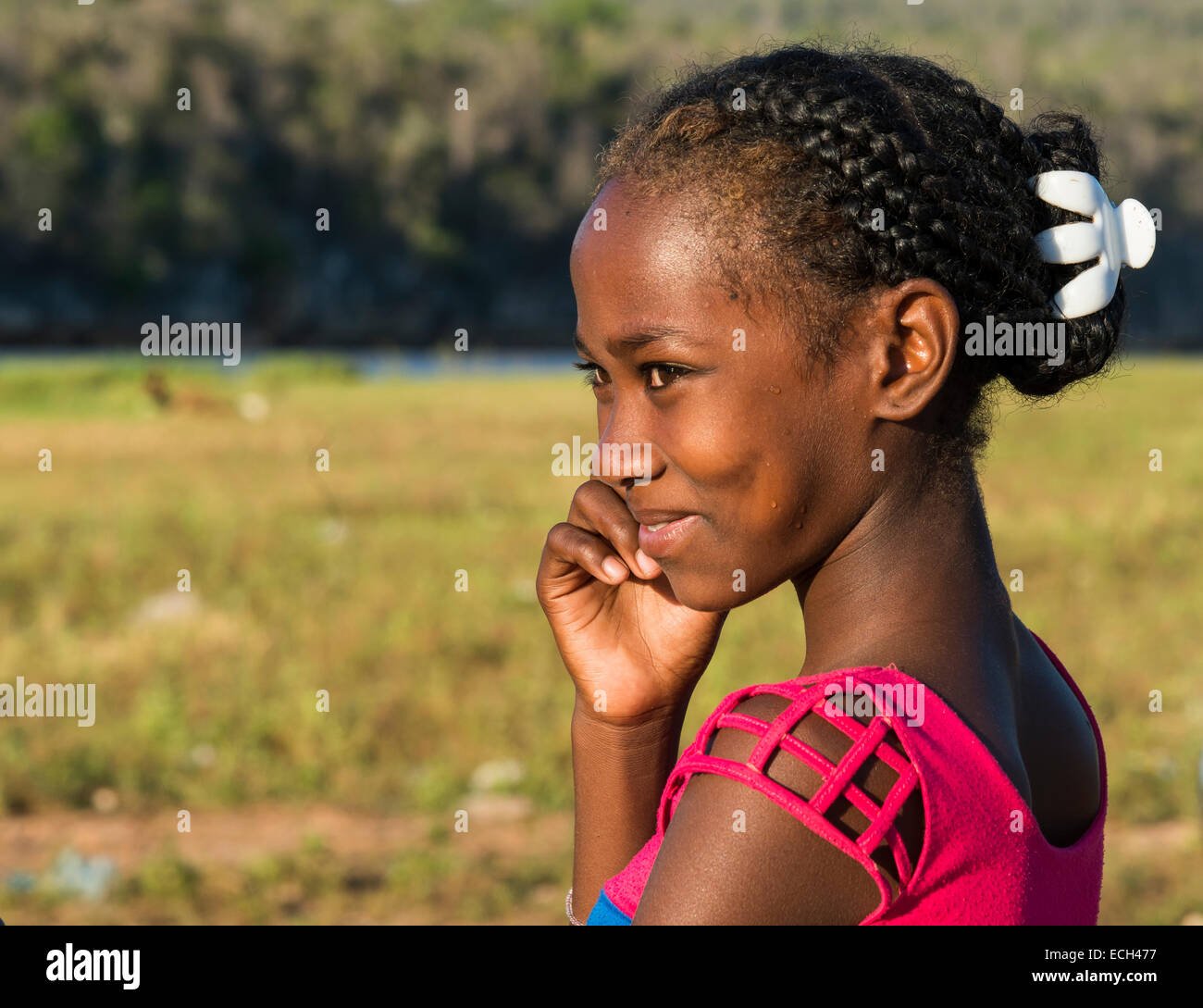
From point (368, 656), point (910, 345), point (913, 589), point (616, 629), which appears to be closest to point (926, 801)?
point (913, 589)

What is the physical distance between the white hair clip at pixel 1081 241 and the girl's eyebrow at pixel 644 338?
471mm

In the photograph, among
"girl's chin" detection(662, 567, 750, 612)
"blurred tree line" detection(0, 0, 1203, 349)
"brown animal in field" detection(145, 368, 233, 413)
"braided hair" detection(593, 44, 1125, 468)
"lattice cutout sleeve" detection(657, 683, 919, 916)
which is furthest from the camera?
"blurred tree line" detection(0, 0, 1203, 349)

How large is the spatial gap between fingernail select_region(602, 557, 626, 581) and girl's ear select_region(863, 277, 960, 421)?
45 cm

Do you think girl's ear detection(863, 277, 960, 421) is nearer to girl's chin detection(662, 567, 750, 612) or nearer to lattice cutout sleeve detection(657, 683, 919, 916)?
girl's chin detection(662, 567, 750, 612)

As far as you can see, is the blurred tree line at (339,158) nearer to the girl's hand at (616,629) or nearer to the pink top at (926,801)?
the girl's hand at (616,629)

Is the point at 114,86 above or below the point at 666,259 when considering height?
above

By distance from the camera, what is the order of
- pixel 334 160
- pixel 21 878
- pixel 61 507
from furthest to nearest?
pixel 334 160
pixel 61 507
pixel 21 878

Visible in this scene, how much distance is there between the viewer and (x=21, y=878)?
4.24 metres

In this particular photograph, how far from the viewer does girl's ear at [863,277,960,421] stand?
155 centimetres

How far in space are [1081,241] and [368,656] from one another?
5.01 meters

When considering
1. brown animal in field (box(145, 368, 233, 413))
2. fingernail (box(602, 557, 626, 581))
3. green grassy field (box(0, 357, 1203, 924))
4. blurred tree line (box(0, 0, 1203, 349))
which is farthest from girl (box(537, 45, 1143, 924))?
blurred tree line (box(0, 0, 1203, 349))
